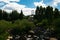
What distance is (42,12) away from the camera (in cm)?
6656

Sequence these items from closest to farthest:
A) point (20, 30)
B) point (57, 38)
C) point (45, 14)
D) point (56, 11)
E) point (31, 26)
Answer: point (57, 38), point (20, 30), point (31, 26), point (56, 11), point (45, 14)

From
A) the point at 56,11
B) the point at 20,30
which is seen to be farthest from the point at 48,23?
the point at 20,30

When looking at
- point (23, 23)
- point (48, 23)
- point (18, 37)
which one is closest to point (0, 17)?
point (23, 23)

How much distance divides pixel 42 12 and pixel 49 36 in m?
22.6

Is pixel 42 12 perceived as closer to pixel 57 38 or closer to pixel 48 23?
pixel 48 23

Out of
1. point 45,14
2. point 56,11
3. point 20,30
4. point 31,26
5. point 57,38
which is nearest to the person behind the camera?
point 57,38

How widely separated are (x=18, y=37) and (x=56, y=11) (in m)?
18.4

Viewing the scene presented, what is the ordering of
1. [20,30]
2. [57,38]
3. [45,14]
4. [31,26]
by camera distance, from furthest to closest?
[45,14], [31,26], [20,30], [57,38]

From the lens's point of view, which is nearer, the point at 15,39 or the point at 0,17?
the point at 15,39

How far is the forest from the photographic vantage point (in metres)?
45.0

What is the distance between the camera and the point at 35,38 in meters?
44.0

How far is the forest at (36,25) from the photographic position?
45003 mm

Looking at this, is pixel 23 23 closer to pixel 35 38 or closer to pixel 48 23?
pixel 48 23

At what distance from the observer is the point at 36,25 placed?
62500 mm
